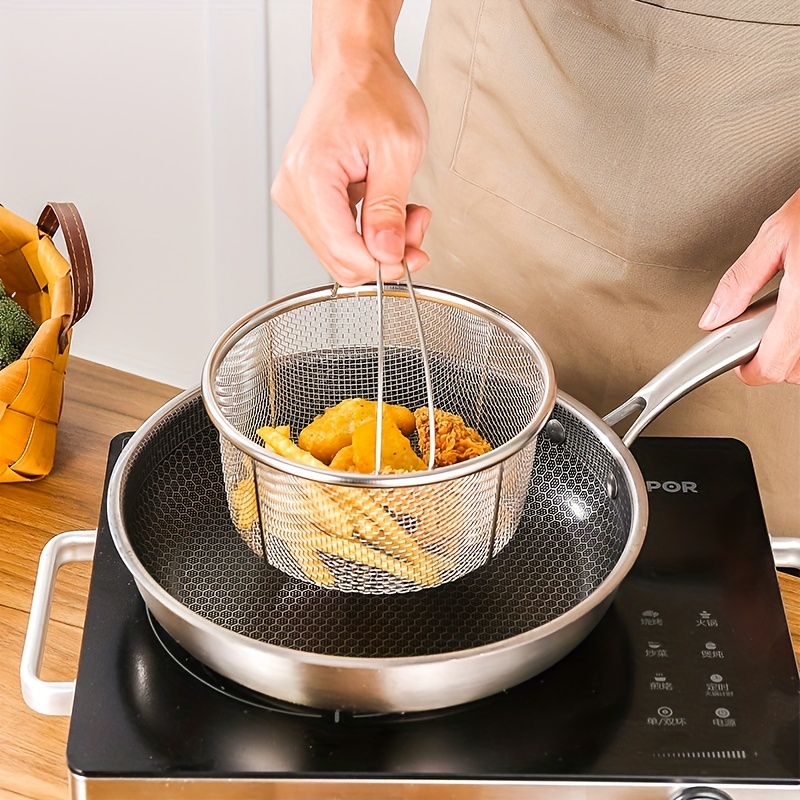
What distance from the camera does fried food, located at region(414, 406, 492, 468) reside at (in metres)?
0.75

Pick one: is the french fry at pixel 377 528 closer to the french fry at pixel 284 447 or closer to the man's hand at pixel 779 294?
the french fry at pixel 284 447

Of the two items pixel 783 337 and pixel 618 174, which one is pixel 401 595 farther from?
→ pixel 618 174

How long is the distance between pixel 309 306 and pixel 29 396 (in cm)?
29

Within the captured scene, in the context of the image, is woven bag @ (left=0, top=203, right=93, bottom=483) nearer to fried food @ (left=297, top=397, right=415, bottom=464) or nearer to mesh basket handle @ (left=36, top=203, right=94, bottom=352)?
mesh basket handle @ (left=36, top=203, right=94, bottom=352)

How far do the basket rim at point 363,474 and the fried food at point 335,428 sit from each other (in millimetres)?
88

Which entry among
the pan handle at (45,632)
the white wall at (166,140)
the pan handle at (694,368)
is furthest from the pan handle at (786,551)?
the white wall at (166,140)

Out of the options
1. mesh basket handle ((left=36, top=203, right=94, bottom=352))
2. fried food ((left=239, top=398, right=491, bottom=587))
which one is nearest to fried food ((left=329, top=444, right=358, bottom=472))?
fried food ((left=239, top=398, right=491, bottom=587))

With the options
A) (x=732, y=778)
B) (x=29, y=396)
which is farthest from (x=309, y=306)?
(x=732, y=778)

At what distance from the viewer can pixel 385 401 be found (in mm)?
867

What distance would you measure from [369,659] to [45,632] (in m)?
0.26

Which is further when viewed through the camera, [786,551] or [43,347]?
[43,347]

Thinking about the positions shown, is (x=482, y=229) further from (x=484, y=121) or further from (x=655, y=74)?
(x=655, y=74)

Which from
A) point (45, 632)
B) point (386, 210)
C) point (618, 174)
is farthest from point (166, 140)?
point (45, 632)

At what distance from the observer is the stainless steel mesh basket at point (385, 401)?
0.64 m
